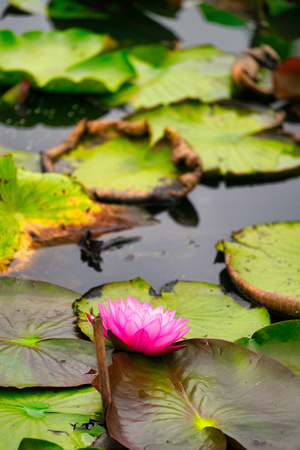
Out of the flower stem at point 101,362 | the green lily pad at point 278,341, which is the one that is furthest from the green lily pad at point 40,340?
the green lily pad at point 278,341

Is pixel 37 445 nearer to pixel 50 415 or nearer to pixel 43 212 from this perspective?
pixel 50 415

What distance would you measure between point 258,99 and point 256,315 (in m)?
1.49

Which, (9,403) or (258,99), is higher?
(258,99)

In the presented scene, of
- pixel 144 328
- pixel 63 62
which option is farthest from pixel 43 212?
pixel 63 62

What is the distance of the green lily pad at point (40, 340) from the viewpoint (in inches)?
45.4

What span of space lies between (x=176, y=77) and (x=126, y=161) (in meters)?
0.76

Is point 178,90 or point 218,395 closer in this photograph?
point 218,395

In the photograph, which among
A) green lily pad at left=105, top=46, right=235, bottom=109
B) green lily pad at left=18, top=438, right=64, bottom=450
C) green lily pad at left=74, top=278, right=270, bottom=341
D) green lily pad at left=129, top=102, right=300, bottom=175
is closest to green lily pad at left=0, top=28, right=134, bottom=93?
green lily pad at left=105, top=46, right=235, bottom=109

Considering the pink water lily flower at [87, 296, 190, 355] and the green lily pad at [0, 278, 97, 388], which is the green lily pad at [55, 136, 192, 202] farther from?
the pink water lily flower at [87, 296, 190, 355]

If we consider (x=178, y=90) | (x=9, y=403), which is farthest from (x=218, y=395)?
(x=178, y=90)

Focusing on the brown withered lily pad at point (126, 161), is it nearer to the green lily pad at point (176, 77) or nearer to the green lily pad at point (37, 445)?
the green lily pad at point (176, 77)

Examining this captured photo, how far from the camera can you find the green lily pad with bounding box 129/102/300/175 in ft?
6.78

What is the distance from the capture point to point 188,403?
1.09 m

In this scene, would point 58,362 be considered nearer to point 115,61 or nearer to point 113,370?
point 113,370
